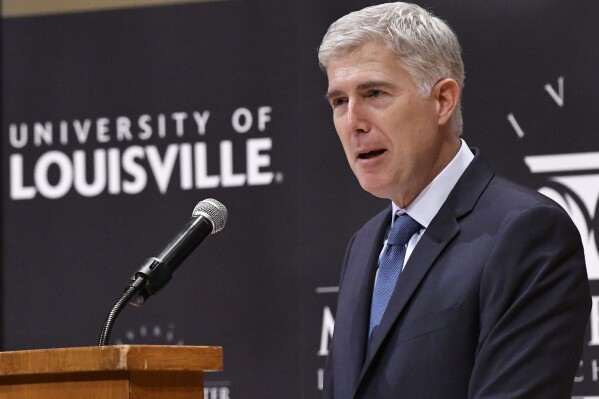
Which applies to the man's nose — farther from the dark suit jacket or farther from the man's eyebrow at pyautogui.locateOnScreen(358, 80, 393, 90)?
the dark suit jacket

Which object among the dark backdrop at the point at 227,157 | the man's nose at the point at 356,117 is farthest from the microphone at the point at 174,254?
the dark backdrop at the point at 227,157

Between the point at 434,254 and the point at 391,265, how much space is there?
18cm

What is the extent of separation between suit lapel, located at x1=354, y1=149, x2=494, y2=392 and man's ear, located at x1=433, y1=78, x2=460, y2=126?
5.2 inches

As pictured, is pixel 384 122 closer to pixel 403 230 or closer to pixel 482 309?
pixel 403 230

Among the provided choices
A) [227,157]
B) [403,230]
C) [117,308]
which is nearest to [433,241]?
[403,230]

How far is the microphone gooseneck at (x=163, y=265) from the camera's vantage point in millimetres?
1978

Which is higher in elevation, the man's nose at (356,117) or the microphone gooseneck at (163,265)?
the man's nose at (356,117)

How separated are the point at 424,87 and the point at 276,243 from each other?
1551 millimetres

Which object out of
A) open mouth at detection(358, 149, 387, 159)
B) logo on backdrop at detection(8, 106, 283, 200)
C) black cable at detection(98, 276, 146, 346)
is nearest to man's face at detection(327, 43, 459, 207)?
open mouth at detection(358, 149, 387, 159)

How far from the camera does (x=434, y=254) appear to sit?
2234mm

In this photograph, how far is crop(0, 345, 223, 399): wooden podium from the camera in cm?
175

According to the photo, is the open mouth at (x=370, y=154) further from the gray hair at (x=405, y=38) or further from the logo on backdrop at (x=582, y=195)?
the logo on backdrop at (x=582, y=195)

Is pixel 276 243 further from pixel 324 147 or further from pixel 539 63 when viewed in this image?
pixel 539 63

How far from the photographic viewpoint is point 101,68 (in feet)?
13.4
